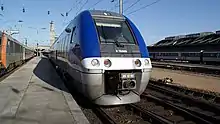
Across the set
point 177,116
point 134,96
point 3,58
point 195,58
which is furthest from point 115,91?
point 195,58

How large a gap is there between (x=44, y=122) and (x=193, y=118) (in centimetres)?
351

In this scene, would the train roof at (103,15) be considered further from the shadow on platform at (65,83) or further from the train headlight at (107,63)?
the shadow on platform at (65,83)

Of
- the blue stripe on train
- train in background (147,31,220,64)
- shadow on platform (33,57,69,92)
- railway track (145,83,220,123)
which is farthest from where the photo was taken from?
train in background (147,31,220,64)

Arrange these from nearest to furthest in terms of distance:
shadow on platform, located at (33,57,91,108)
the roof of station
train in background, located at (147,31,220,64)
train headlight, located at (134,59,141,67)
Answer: train headlight, located at (134,59,141,67) → shadow on platform, located at (33,57,91,108) → train in background, located at (147,31,220,64) → the roof of station

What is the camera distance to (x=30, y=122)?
535 cm

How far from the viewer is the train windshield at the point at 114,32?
7.36 m

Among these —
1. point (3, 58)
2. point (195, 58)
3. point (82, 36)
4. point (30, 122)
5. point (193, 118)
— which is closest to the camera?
point (30, 122)

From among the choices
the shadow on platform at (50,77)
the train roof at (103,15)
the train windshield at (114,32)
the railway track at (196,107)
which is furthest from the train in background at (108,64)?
the shadow on platform at (50,77)

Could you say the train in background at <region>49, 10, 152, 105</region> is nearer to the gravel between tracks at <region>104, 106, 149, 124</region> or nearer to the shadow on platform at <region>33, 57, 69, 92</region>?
the gravel between tracks at <region>104, 106, 149, 124</region>

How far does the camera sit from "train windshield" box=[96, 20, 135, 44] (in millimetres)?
7363

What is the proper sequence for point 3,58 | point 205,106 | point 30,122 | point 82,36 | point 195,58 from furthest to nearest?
point 195,58 → point 3,58 → point 205,106 → point 82,36 → point 30,122

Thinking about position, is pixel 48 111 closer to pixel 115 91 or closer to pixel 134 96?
pixel 115 91

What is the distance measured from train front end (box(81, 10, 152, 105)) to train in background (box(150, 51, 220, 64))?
103 feet

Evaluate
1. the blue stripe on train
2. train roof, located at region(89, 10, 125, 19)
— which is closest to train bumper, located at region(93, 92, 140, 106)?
the blue stripe on train
